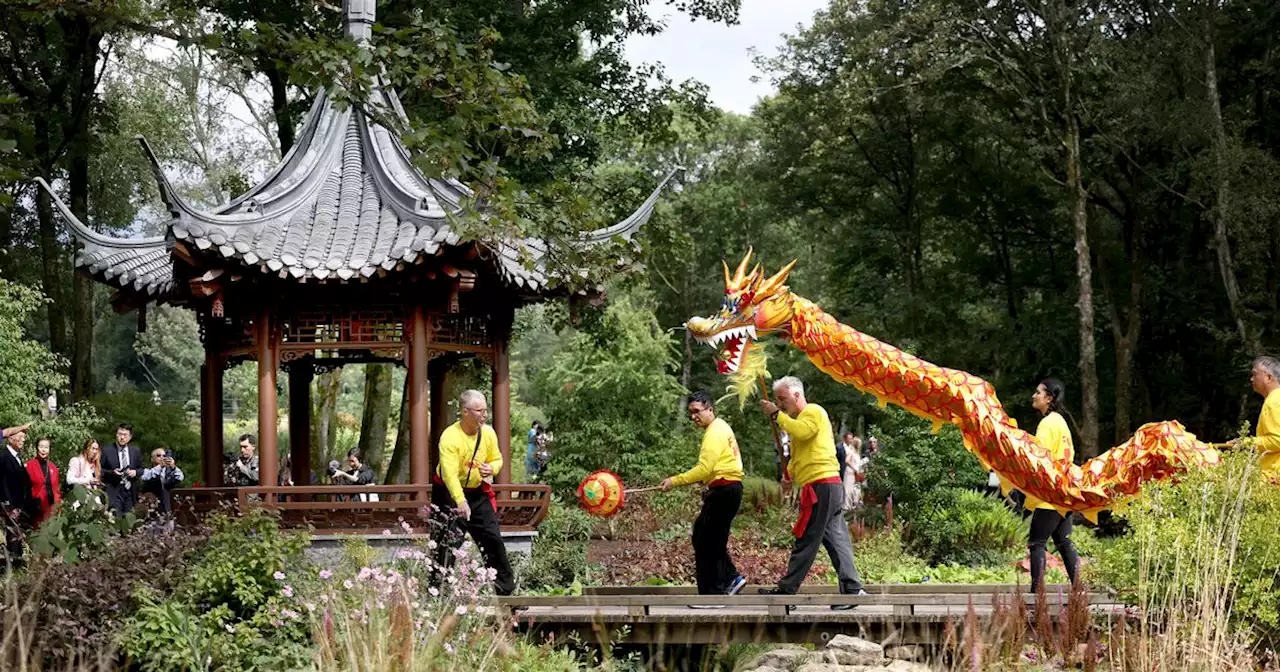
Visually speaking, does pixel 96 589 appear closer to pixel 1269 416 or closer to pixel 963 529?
pixel 1269 416

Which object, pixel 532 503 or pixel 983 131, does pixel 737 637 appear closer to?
pixel 532 503

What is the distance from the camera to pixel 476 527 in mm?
11336

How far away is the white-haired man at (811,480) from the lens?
10.9 meters

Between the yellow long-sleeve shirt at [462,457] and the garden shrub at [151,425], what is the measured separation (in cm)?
1745

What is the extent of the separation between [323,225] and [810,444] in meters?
6.36

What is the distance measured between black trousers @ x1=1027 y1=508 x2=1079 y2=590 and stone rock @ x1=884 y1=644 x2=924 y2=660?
158cm

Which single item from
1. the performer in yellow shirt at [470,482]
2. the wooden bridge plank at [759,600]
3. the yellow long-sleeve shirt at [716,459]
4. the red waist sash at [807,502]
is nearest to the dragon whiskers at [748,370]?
the yellow long-sleeve shirt at [716,459]

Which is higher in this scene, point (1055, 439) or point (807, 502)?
point (1055, 439)

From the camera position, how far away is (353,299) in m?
14.9

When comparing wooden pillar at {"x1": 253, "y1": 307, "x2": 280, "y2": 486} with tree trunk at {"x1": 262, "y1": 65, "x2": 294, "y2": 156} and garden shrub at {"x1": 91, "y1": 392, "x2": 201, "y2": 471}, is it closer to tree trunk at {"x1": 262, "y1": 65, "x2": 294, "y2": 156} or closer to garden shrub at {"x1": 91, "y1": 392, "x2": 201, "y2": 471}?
tree trunk at {"x1": 262, "y1": 65, "x2": 294, "y2": 156}

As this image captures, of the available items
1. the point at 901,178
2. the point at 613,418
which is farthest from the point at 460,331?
the point at 901,178

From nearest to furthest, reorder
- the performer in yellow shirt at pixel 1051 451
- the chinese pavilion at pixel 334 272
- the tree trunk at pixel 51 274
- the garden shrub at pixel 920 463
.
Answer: the performer in yellow shirt at pixel 1051 451, the chinese pavilion at pixel 334 272, the garden shrub at pixel 920 463, the tree trunk at pixel 51 274

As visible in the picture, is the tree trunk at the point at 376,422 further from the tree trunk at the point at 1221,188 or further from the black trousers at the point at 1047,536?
the black trousers at the point at 1047,536

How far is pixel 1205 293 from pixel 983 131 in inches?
270
